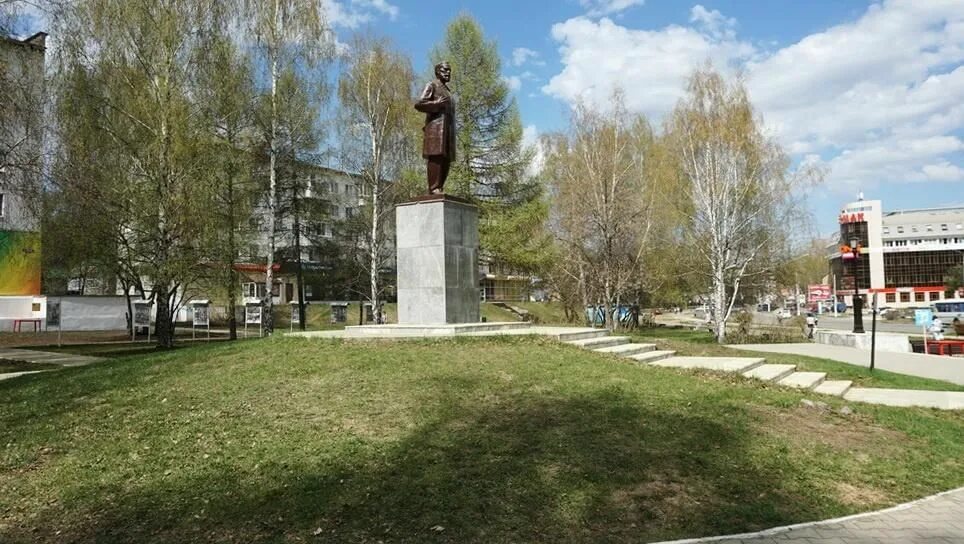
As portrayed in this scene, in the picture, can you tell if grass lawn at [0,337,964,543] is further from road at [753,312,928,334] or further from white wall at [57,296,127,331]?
road at [753,312,928,334]

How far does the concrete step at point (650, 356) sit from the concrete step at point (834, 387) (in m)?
2.91

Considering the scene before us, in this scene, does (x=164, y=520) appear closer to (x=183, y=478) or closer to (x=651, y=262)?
(x=183, y=478)

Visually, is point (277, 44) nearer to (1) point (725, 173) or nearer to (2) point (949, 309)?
(1) point (725, 173)

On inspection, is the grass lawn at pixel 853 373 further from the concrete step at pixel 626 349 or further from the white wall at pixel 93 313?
the white wall at pixel 93 313

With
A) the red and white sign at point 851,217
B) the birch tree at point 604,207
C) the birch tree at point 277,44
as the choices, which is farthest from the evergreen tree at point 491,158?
the red and white sign at point 851,217

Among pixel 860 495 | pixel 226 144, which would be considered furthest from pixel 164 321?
pixel 860 495

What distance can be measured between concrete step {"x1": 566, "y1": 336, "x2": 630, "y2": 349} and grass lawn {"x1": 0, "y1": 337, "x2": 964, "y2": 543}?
288cm

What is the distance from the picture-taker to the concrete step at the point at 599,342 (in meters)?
12.2

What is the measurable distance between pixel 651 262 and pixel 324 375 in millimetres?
23787

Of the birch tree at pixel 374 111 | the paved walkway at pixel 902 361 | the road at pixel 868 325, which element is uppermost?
the birch tree at pixel 374 111

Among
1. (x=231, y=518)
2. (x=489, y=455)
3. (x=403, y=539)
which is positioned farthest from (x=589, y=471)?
(x=231, y=518)

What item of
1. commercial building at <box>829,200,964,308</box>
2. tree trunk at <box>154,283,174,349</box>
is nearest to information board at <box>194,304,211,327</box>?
tree trunk at <box>154,283,174,349</box>

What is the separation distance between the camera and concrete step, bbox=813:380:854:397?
34.3ft

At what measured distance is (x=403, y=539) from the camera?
425 cm
